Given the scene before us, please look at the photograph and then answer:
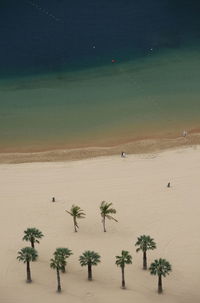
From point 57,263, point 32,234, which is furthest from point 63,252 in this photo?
point 32,234

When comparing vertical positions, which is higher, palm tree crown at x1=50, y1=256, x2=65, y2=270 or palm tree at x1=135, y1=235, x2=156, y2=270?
palm tree at x1=135, y1=235, x2=156, y2=270

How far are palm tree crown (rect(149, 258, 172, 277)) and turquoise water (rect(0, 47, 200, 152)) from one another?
110 ft

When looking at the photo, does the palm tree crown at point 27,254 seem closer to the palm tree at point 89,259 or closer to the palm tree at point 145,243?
the palm tree at point 89,259

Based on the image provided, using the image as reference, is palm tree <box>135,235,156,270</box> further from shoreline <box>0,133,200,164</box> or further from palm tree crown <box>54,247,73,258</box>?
shoreline <box>0,133,200,164</box>

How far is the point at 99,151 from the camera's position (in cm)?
10325

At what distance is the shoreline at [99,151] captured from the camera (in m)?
102

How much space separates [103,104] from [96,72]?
8.67 meters

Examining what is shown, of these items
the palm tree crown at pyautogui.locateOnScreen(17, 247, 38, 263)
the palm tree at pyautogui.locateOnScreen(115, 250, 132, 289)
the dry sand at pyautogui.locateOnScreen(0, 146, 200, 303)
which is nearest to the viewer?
the palm tree at pyautogui.locateOnScreen(115, 250, 132, 289)

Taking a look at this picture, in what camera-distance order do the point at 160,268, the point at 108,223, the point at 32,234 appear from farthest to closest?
the point at 108,223 → the point at 32,234 → the point at 160,268

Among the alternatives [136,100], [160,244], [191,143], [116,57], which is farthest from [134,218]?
[116,57]

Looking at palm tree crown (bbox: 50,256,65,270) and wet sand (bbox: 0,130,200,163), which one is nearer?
palm tree crown (bbox: 50,256,65,270)

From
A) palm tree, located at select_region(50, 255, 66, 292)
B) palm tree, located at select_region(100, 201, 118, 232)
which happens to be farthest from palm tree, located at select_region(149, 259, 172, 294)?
palm tree, located at select_region(100, 201, 118, 232)

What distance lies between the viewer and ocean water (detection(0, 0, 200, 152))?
109m

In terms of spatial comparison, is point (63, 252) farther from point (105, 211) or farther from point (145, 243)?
point (105, 211)
